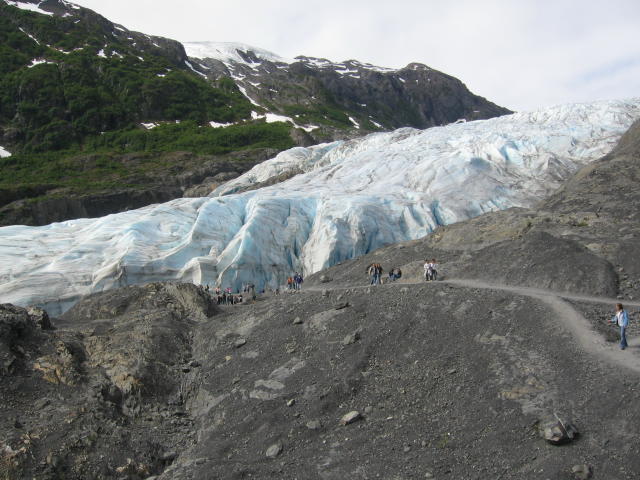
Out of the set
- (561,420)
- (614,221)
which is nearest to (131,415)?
(561,420)

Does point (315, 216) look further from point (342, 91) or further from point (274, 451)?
point (342, 91)

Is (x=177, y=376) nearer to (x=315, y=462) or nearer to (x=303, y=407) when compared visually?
(x=303, y=407)

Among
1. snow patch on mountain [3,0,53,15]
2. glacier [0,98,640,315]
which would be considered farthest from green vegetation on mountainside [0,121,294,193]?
snow patch on mountain [3,0,53,15]

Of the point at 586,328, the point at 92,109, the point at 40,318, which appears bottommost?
the point at 586,328

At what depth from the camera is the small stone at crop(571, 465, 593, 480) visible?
889cm

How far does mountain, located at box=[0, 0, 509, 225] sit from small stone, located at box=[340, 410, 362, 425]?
44.1 meters

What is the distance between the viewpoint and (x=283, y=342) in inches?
615

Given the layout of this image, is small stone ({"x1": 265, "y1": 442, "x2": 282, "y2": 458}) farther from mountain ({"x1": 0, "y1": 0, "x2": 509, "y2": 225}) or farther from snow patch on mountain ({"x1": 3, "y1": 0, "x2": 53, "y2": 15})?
snow patch on mountain ({"x1": 3, "y1": 0, "x2": 53, "y2": 15})

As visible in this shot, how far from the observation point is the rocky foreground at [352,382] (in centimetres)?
1032

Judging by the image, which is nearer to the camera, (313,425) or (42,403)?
(313,425)

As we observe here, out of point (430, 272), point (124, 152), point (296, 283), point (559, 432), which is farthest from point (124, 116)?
point (559, 432)

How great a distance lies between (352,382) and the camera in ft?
43.3

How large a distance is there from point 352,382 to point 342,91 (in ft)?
407

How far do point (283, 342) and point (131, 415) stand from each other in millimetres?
4221
